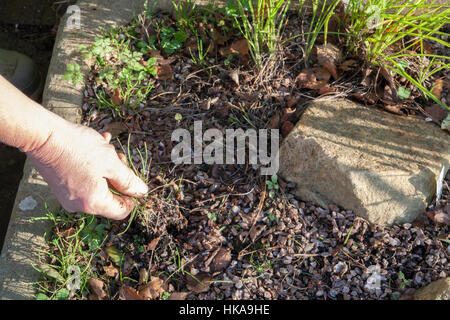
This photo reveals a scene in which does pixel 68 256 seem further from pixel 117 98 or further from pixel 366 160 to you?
pixel 366 160

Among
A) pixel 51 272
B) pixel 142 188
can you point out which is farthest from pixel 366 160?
pixel 51 272

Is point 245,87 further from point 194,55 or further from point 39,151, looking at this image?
point 39,151

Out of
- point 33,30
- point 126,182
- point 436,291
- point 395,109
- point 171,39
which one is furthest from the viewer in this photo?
point 33,30

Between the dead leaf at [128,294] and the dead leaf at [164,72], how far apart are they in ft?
4.00

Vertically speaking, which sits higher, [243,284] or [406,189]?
[406,189]

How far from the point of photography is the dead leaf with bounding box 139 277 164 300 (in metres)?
2.05

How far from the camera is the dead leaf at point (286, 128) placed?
7.39 feet

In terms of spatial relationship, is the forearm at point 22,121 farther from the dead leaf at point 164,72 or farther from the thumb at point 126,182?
the dead leaf at point 164,72

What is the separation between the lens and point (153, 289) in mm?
2057

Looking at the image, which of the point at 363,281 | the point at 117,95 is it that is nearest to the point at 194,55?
the point at 117,95

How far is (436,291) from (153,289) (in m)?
1.30

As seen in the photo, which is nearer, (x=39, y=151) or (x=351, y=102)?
(x=39, y=151)

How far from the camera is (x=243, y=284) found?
2057 mm
